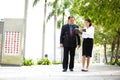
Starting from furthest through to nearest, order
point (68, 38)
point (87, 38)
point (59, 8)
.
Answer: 1. point (59, 8)
2. point (87, 38)
3. point (68, 38)

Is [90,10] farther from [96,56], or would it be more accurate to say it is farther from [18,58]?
[96,56]

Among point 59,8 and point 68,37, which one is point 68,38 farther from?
point 59,8

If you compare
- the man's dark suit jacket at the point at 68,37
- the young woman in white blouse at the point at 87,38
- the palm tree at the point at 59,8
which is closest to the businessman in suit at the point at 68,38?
the man's dark suit jacket at the point at 68,37

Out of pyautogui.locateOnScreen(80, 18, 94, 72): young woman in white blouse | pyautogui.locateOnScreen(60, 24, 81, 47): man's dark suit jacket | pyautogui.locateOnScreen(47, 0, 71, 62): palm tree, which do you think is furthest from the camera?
pyautogui.locateOnScreen(47, 0, 71, 62): palm tree

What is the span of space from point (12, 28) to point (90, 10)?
11.8ft

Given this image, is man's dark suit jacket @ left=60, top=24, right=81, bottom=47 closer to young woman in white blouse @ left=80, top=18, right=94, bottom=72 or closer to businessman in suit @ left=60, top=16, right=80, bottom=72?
businessman in suit @ left=60, top=16, right=80, bottom=72

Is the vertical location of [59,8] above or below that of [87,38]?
above

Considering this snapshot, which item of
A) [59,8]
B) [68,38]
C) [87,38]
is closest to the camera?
[68,38]

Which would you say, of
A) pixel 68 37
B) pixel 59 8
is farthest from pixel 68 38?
pixel 59 8

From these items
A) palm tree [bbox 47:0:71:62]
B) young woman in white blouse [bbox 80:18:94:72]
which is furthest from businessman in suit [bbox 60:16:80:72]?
palm tree [bbox 47:0:71:62]

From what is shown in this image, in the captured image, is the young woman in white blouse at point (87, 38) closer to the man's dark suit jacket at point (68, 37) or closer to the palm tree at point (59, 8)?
the man's dark suit jacket at point (68, 37)

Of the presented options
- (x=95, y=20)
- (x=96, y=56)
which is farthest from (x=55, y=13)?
(x=96, y=56)

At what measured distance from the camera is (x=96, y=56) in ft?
242

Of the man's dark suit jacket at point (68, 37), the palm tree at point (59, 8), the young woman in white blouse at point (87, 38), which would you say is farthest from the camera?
the palm tree at point (59, 8)
